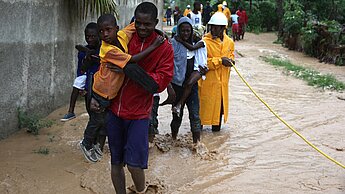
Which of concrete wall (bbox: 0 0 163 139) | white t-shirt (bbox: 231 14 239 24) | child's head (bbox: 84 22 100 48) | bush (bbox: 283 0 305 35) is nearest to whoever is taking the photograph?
child's head (bbox: 84 22 100 48)

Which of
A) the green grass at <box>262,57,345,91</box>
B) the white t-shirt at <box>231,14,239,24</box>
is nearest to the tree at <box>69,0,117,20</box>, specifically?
the green grass at <box>262,57,345,91</box>

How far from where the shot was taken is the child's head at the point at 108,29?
3.26 metres

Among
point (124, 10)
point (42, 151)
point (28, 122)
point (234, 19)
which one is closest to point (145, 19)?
point (42, 151)

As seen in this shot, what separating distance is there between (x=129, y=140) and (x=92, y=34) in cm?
171

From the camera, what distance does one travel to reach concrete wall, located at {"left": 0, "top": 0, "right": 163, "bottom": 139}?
5.01 metres

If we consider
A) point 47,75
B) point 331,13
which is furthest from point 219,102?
point 331,13

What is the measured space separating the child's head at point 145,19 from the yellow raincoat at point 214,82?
8.37 feet

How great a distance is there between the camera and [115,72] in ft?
10.6

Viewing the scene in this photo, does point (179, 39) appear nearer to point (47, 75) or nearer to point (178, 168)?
point (178, 168)

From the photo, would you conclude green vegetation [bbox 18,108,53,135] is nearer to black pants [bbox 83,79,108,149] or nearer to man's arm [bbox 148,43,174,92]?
black pants [bbox 83,79,108,149]

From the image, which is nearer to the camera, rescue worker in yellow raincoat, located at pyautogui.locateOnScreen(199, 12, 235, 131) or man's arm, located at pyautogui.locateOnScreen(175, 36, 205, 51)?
man's arm, located at pyautogui.locateOnScreen(175, 36, 205, 51)

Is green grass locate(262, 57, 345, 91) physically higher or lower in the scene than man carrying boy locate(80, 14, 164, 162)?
lower

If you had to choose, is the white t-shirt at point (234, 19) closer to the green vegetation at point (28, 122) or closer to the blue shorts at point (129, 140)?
the green vegetation at point (28, 122)

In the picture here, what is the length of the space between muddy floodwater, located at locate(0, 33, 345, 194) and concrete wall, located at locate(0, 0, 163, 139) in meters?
0.31
